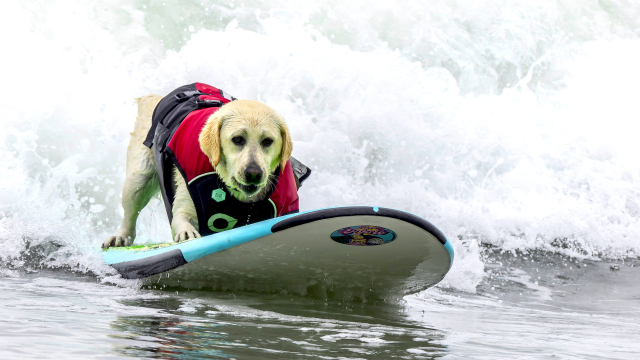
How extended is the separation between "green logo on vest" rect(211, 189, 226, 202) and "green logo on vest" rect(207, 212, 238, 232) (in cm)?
12

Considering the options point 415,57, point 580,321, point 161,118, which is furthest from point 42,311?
point 415,57

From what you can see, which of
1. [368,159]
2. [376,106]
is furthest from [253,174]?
[376,106]

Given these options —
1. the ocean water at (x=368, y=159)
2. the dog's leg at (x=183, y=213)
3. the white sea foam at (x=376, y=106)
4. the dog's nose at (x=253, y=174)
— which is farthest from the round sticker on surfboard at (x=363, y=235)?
the white sea foam at (x=376, y=106)

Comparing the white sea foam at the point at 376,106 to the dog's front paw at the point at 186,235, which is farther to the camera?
the white sea foam at the point at 376,106

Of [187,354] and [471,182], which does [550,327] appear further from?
[471,182]

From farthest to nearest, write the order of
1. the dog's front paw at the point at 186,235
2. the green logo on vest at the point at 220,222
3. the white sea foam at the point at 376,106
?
the white sea foam at the point at 376,106 → the green logo on vest at the point at 220,222 → the dog's front paw at the point at 186,235

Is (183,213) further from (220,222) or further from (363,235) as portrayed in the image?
(363,235)

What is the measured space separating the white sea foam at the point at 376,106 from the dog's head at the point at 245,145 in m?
1.45

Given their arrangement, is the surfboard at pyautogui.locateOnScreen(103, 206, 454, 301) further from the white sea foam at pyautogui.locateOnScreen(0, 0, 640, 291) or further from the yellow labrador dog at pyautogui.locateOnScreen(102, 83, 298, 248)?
the white sea foam at pyautogui.locateOnScreen(0, 0, 640, 291)

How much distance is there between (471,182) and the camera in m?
8.23

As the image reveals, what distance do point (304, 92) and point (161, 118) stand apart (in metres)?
4.94

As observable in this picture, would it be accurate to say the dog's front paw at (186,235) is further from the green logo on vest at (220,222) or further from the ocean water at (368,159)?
the ocean water at (368,159)

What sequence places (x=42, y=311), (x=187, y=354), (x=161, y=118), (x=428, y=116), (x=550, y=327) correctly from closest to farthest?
(x=187, y=354) → (x=42, y=311) → (x=550, y=327) → (x=161, y=118) → (x=428, y=116)

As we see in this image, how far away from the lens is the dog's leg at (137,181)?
178 inches
